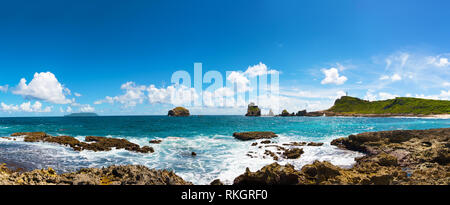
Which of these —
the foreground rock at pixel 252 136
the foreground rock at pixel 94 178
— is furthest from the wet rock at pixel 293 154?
the foreground rock at pixel 252 136

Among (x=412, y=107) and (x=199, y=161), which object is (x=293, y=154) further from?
(x=412, y=107)

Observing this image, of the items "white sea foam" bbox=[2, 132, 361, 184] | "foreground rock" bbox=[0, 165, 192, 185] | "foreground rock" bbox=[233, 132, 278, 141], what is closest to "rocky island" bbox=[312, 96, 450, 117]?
"foreground rock" bbox=[233, 132, 278, 141]

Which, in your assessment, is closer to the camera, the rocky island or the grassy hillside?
the rocky island

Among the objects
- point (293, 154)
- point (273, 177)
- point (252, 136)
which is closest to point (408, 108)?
point (252, 136)

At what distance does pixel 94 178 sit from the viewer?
10617 millimetres

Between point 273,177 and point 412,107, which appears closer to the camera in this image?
point 273,177

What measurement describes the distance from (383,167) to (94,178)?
63.5 feet

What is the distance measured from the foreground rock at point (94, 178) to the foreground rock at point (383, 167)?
5.40 m

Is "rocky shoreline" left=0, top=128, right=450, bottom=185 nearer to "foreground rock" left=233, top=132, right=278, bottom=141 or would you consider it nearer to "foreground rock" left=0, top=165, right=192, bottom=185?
"foreground rock" left=0, top=165, right=192, bottom=185

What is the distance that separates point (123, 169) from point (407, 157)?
2455 cm

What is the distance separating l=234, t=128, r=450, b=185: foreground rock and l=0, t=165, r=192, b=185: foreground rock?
5397mm

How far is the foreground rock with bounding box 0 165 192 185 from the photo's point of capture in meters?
9.39

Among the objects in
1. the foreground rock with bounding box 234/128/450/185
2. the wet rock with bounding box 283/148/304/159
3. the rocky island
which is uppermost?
the rocky island
